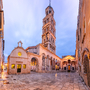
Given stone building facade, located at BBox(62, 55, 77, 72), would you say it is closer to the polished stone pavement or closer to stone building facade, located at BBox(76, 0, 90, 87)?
the polished stone pavement

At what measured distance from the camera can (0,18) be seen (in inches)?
594


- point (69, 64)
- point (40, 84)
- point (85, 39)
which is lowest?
point (69, 64)

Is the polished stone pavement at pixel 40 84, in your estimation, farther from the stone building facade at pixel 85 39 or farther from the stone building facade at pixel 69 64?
the stone building facade at pixel 69 64

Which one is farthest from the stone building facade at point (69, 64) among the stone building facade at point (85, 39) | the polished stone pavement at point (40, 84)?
the stone building facade at point (85, 39)

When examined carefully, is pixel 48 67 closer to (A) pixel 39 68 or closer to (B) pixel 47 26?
(A) pixel 39 68

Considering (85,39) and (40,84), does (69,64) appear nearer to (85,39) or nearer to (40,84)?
(40,84)

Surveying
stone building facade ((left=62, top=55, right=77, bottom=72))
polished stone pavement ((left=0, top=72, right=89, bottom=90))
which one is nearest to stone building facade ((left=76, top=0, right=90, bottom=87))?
polished stone pavement ((left=0, top=72, right=89, bottom=90))

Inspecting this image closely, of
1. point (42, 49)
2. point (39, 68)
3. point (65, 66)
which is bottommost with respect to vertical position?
point (65, 66)

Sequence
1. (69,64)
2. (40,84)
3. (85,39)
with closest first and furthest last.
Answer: (85,39)
(40,84)
(69,64)

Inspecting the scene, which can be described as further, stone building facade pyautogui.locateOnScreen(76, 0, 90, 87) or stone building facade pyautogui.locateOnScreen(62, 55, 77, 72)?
stone building facade pyautogui.locateOnScreen(62, 55, 77, 72)

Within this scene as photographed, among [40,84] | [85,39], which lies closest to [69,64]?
[40,84]

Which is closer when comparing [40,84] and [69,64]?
[40,84]

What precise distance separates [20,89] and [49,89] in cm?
248

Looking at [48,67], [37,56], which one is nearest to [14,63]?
[37,56]
